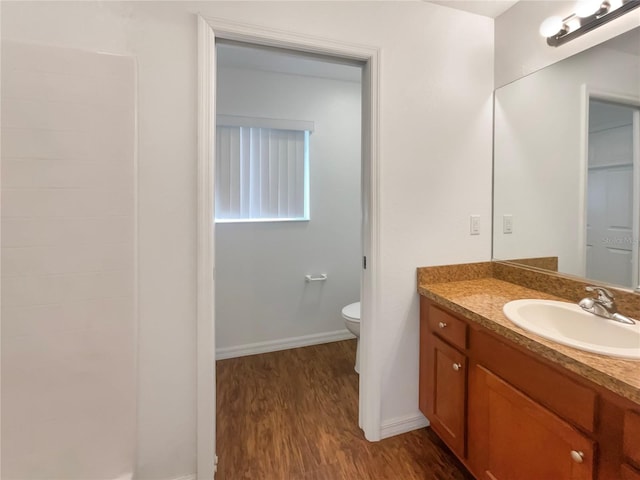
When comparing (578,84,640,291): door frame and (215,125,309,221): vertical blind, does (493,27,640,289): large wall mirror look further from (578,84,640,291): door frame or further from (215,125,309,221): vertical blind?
(215,125,309,221): vertical blind

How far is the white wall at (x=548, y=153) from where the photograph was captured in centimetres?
139

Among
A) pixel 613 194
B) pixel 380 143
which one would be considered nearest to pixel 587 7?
pixel 613 194

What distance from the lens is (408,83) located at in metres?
1.62

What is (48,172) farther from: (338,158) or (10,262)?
(338,158)

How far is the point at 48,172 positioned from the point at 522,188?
219cm

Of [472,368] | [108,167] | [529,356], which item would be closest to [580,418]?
[529,356]

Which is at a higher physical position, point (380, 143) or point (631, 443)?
point (380, 143)

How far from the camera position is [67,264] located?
119 cm

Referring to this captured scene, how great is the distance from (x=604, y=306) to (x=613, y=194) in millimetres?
481

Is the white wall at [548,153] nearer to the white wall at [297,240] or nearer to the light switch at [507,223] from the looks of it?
the light switch at [507,223]

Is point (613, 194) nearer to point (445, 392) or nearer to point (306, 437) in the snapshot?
point (445, 392)

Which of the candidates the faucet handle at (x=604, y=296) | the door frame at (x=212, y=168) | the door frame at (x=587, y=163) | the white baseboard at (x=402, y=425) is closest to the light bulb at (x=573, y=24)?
the door frame at (x=587, y=163)

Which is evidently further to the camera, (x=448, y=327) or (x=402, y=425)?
(x=402, y=425)

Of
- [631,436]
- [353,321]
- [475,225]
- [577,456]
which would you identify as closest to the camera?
[631,436]
